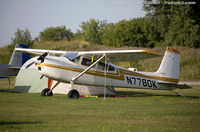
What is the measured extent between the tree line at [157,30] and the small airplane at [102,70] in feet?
102

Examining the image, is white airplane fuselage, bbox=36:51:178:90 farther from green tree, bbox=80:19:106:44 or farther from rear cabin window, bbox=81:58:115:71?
green tree, bbox=80:19:106:44

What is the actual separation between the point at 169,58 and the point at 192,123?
894 cm

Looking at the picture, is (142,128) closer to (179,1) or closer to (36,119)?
(36,119)

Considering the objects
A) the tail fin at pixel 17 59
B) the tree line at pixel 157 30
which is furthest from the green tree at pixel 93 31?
the tail fin at pixel 17 59

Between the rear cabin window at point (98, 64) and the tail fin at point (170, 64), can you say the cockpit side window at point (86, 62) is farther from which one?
the tail fin at point (170, 64)

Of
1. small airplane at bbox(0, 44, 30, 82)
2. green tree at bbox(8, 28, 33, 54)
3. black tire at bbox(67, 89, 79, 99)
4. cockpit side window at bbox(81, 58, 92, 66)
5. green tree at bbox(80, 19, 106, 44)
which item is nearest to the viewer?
black tire at bbox(67, 89, 79, 99)

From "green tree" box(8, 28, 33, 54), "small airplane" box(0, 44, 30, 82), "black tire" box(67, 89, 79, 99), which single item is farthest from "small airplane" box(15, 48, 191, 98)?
"green tree" box(8, 28, 33, 54)

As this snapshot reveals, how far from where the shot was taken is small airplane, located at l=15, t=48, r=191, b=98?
13117 mm

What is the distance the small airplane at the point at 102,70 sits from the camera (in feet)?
43.0

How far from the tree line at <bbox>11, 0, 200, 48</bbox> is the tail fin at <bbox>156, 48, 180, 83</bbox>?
3079 cm

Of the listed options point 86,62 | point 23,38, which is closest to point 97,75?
point 86,62

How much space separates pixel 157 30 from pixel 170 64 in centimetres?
3957

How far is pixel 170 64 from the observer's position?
15.8m

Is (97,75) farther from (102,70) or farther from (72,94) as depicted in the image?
(72,94)
